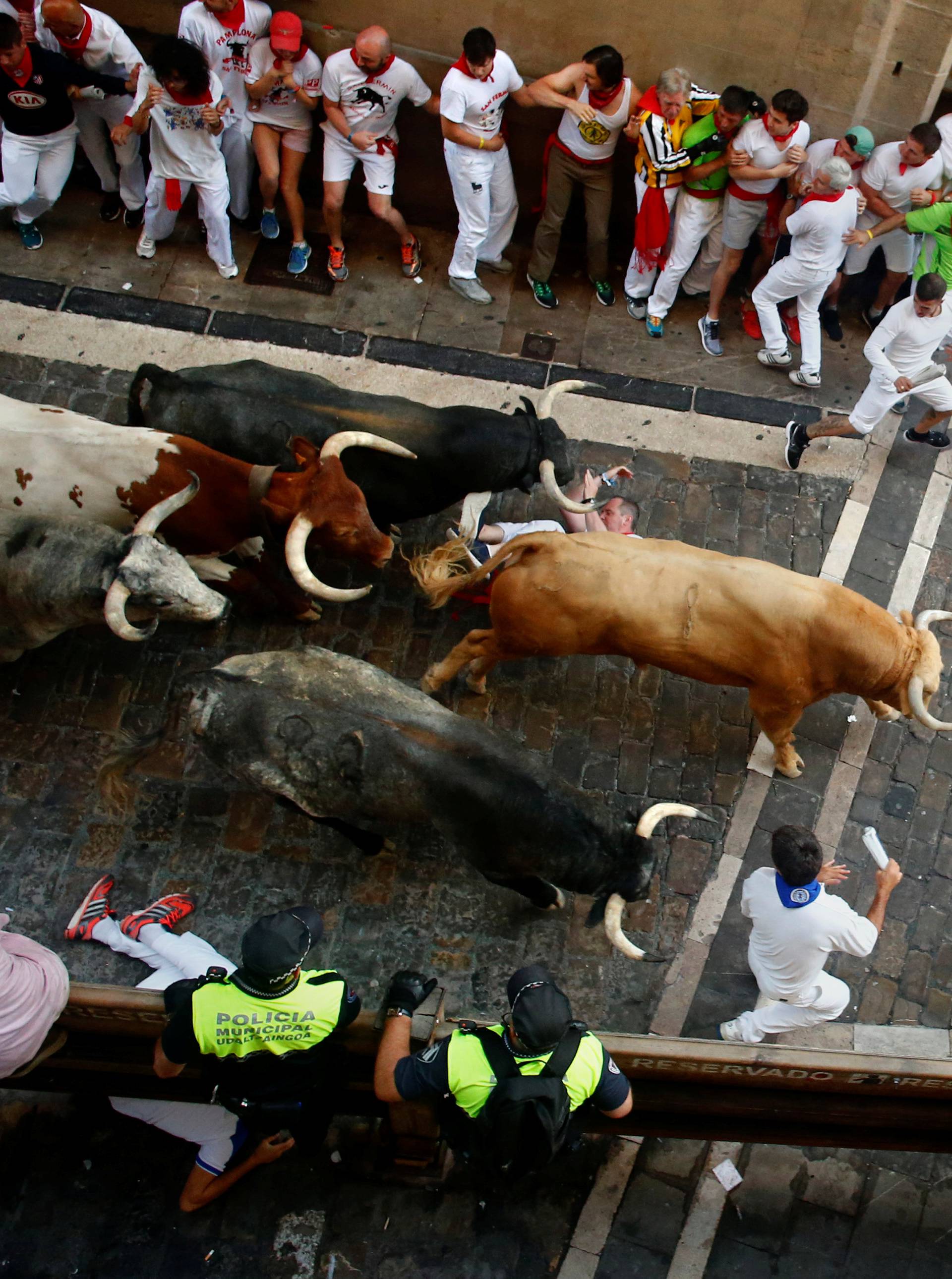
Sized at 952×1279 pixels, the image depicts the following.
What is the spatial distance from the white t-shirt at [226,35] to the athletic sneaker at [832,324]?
16.2 ft

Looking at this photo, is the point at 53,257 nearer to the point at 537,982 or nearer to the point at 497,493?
the point at 497,493

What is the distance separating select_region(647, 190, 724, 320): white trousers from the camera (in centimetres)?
854

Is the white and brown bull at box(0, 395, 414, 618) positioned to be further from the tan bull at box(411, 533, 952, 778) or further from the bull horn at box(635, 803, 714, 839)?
the bull horn at box(635, 803, 714, 839)

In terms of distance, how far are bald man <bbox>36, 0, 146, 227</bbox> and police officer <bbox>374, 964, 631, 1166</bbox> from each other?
23.2ft

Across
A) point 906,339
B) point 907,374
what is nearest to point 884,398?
point 907,374

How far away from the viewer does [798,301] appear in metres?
8.76

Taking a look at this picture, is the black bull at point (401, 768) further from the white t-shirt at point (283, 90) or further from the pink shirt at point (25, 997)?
the white t-shirt at point (283, 90)

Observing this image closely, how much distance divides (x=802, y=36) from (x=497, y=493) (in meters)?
4.03

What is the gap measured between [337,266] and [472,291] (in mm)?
1123

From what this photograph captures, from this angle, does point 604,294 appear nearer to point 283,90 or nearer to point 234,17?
point 283,90

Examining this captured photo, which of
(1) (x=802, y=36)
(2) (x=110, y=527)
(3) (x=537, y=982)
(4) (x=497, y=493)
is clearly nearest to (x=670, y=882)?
(3) (x=537, y=982)

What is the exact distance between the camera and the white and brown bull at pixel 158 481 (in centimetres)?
645

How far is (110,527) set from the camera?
21.3 feet

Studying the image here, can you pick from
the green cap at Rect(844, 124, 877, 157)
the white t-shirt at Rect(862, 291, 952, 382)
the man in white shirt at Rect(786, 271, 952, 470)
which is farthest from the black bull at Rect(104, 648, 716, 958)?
the green cap at Rect(844, 124, 877, 157)
